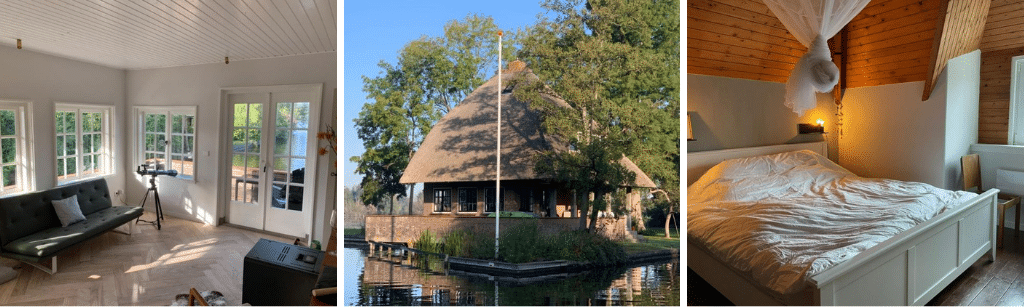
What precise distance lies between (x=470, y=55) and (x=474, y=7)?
21 centimetres

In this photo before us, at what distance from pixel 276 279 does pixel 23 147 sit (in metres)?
1.23

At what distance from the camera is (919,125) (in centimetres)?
230

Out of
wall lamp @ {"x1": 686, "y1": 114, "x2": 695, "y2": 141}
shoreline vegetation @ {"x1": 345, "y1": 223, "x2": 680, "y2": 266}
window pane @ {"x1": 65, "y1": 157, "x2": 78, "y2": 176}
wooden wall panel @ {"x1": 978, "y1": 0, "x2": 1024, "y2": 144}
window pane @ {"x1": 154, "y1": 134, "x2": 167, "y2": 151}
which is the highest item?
wooden wall panel @ {"x1": 978, "y1": 0, "x2": 1024, "y2": 144}

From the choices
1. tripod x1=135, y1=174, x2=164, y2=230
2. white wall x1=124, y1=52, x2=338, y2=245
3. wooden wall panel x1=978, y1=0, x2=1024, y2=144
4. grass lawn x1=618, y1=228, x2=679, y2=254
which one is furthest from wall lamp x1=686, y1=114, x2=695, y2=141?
tripod x1=135, y1=174, x2=164, y2=230

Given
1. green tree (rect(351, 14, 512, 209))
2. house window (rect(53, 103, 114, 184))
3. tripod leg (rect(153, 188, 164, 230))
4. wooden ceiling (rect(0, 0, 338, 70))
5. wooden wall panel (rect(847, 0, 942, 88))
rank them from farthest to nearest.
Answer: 1. tripod leg (rect(153, 188, 164, 230))
2. wooden wall panel (rect(847, 0, 942, 88))
3. house window (rect(53, 103, 114, 184))
4. wooden ceiling (rect(0, 0, 338, 70))
5. green tree (rect(351, 14, 512, 209))

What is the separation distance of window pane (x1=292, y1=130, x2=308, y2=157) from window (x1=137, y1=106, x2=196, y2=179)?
1.61ft

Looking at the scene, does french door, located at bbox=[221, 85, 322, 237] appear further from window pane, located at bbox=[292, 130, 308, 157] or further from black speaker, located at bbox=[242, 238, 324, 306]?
black speaker, located at bbox=[242, 238, 324, 306]

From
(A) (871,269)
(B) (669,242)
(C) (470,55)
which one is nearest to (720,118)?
(B) (669,242)

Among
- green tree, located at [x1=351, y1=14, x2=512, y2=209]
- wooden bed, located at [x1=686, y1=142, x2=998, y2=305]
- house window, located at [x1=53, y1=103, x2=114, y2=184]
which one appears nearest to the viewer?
wooden bed, located at [x1=686, y1=142, x2=998, y2=305]

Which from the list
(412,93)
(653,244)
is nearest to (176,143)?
(412,93)

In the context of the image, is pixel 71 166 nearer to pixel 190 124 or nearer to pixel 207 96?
pixel 190 124

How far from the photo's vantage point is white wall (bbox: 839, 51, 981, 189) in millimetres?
2268

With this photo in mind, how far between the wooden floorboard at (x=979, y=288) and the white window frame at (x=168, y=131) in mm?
792

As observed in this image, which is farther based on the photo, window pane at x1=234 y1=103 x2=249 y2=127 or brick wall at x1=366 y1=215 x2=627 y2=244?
window pane at x1=234 y1=103 x2=249 y2=127
